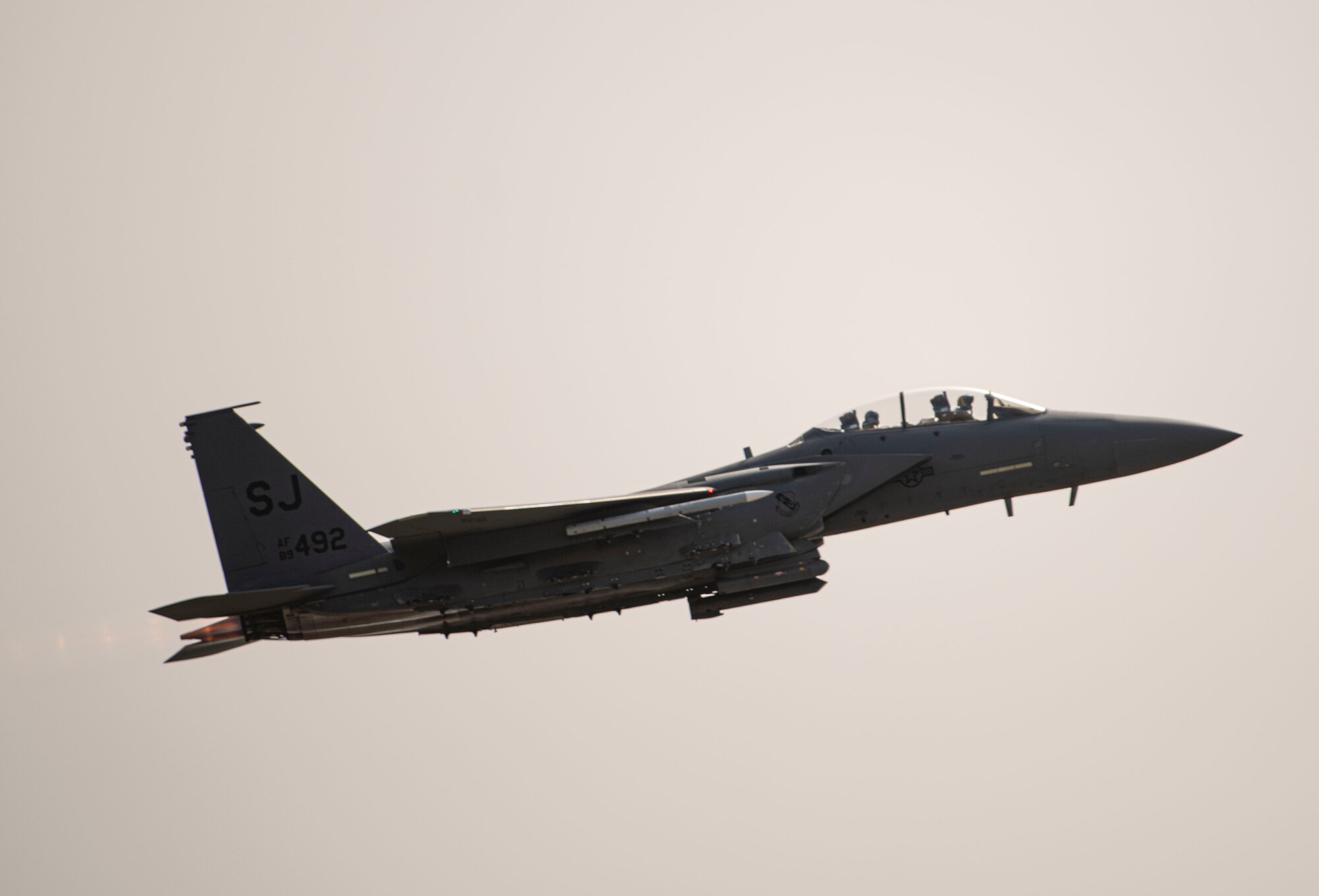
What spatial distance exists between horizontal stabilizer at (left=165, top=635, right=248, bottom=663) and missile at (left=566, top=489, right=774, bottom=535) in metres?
5.78

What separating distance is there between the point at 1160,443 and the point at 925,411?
3818 mm

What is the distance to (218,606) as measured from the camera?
73.6 ft

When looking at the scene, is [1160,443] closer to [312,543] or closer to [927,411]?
[927,411]

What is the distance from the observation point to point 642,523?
23062 mm

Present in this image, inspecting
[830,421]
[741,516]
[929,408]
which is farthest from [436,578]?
[929,408]

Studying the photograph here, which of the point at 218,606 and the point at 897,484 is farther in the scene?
the point at 897,484

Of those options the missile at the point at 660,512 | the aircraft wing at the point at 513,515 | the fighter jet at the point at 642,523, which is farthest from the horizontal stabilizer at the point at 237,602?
the missile at the point at 660,512

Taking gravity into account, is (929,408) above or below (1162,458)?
above

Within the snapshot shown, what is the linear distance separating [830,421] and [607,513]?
13.7 ft

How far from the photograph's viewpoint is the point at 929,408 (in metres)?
24.3

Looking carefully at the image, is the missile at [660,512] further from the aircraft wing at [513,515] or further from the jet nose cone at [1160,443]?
the jet nose cone at [1160,443]

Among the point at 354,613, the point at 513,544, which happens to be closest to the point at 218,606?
the point at 354,613

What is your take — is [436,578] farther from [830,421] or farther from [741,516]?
[830,421]

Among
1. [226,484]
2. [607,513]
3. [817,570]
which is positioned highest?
[226,484]
